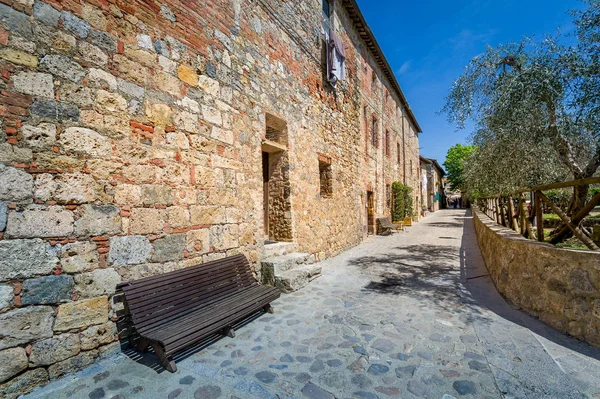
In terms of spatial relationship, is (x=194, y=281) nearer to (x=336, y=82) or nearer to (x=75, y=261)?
(x=75, y=261)

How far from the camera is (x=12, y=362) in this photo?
2129mm

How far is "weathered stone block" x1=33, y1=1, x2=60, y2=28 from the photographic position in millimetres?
2391

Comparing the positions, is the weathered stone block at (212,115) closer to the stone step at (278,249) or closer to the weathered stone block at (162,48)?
the weathered stone block at (162,48)

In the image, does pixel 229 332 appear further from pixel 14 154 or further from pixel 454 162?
pixel 454 162

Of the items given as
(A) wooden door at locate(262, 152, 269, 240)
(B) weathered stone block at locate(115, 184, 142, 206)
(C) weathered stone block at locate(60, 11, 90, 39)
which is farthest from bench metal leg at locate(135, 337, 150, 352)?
(A) wooden door at locate(262, 152, 269, 240)

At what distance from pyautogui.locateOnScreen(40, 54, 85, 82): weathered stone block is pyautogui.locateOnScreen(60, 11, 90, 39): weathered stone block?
29 cm

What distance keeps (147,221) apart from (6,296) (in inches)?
48.2

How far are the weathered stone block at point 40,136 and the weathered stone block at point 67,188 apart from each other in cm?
25

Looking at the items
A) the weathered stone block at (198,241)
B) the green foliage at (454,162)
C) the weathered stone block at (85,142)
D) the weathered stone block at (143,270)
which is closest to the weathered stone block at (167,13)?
the weathered stone block at (85,142)

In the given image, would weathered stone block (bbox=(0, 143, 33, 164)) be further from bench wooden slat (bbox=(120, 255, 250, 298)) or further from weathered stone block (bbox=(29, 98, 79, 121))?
bench wooden slat (bbox=(120, 255, 250, 298))

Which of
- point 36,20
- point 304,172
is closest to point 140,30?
point 36,20

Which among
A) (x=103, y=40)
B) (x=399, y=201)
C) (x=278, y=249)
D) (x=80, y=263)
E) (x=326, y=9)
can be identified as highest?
(x=326, y=9)

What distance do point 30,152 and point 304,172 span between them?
464 centimetres

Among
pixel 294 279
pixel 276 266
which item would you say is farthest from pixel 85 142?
pixel 294 279
